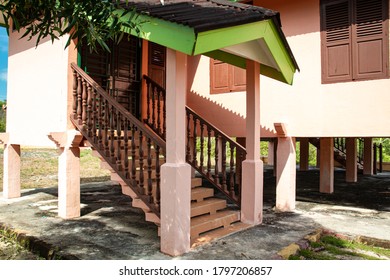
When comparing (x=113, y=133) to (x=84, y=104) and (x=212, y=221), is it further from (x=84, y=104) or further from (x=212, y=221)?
(x=212, y=221)

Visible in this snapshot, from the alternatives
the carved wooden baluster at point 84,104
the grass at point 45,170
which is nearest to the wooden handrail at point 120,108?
the carved wooden baluster at point 84,104

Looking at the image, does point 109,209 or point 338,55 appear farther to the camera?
point 109,209

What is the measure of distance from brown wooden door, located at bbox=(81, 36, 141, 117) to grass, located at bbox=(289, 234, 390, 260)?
522 centimetres

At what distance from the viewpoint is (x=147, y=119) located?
834 centimetres

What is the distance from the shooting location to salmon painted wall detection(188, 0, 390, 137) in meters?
6.60

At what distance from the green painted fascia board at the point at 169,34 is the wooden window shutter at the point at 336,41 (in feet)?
13.9

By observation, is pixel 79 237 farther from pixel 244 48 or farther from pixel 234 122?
pixel 234 122

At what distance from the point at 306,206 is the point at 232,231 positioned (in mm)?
3140

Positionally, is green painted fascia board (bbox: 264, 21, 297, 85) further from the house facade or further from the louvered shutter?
the louvered shutter

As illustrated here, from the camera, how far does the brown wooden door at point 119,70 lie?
309 inches

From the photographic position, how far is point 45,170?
54.7 ft

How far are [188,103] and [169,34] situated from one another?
5.32 meters
